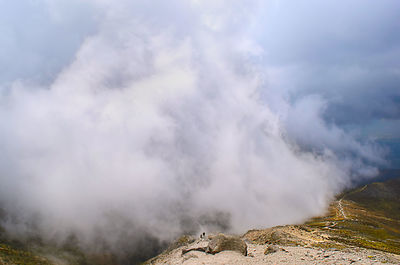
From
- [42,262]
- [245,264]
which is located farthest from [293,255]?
[42,262]

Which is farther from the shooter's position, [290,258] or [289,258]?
[289,258]

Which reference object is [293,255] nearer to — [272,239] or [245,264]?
[245,264]

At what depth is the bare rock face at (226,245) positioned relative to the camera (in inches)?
2207

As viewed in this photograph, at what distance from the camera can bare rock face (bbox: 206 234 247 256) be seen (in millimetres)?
56062

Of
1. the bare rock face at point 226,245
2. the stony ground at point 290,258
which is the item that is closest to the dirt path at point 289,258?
the stony ground at point 290,258

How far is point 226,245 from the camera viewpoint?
5725cm

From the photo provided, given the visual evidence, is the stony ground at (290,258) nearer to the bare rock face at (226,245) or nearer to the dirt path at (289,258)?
the dirt path at (289,258)

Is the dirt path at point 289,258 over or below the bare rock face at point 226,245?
below

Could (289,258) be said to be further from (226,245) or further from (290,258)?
(226,245)

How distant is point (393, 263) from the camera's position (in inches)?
1708

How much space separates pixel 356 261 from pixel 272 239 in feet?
134

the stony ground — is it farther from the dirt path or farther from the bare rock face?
the bare rock face

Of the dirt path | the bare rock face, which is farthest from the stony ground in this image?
the bare rock face

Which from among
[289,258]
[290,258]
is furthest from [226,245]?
[290,258]
